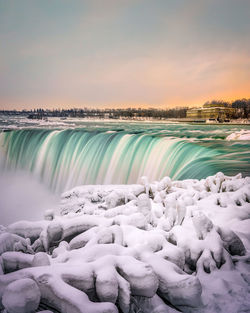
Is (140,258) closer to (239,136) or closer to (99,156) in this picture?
(99,156)

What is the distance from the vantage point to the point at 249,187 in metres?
2.45

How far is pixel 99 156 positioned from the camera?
4.97 m

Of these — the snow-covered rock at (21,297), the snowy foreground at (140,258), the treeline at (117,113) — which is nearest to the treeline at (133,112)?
the treeline at (117,113)

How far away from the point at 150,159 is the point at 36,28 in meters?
2.71

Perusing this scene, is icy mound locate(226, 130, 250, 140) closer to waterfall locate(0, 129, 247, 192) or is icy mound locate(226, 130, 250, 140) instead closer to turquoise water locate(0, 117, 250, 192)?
turquoise water locate(0, 117, 250, 192)

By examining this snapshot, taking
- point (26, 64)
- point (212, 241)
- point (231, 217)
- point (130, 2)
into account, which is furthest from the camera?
point (26, 64)

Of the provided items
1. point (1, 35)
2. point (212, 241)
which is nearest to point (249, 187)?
Answer: point (212, 241)

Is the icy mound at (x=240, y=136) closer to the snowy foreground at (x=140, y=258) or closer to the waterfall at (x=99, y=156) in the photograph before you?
the waterfall at (x=99, y=156)

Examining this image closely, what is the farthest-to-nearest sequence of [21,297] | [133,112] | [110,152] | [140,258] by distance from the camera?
[133,112]
[110,152]
[140,258]
[21,297]

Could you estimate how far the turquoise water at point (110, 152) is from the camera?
12.1 feet

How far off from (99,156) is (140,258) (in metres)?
3.53

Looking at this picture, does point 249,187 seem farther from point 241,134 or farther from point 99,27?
point 99,27

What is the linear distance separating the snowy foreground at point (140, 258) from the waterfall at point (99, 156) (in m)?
1.04

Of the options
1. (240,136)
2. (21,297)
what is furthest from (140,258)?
(240,136)
